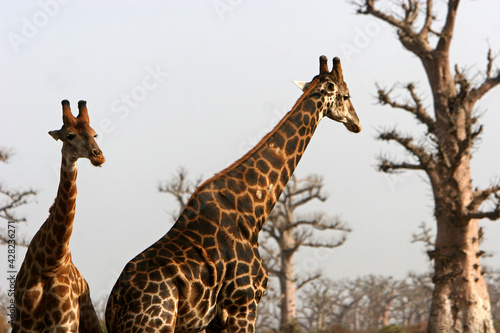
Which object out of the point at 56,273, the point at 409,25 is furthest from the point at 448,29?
the point at 56,273

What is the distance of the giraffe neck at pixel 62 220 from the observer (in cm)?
480

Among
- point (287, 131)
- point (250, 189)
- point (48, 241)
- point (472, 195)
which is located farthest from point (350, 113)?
point (472, 195)

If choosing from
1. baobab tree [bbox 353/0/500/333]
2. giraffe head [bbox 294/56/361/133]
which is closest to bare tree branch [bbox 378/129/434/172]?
baobab tree [bbox 353/0/500/333]

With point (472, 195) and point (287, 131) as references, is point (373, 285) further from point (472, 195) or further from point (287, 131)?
point (287, 131)

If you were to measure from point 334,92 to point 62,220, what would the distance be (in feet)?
8.40

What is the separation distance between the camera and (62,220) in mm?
4855

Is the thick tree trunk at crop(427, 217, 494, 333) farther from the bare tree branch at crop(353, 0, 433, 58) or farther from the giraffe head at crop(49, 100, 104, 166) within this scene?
the giraffe head at crop(49, 100, 104, 166)

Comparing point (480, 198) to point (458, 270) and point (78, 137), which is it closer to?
point (458, 270)

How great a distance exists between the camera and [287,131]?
18.7ft

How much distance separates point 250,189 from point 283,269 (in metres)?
20.3

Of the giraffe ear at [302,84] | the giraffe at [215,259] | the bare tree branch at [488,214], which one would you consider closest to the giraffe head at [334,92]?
the giraffe ear at [302,84]

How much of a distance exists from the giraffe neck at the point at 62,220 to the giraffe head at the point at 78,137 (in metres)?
0.17

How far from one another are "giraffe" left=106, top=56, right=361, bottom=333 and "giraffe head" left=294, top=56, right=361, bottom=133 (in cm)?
29

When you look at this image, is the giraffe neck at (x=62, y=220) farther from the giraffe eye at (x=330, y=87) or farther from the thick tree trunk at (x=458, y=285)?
the thick tree trunk at (x=458, y=285)
